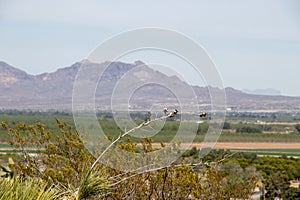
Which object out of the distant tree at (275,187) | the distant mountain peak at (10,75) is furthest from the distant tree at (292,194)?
the distant mountain peak at (10,75)

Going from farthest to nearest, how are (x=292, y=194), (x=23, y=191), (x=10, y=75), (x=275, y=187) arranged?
(x=10, y=75)
(x=275, y=187)
(x=292, y=194)
(x=23, y=191)

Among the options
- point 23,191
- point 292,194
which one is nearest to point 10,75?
point 292,194

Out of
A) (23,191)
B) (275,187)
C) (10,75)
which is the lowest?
(275,187)

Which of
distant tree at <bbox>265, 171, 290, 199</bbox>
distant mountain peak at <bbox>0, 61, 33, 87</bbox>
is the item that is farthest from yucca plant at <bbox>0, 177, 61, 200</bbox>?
distant mountain peak at <bbox>0, 61, 33, 87</bbox>

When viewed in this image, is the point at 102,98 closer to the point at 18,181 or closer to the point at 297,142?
the point at 18,181

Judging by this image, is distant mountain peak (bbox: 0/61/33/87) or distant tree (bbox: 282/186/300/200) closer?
distant tree (bbox: 282/186/300/200)

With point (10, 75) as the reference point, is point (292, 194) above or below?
below

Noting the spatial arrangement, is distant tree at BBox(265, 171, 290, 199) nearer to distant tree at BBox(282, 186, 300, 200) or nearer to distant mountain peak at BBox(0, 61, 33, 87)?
distant tree at BBox(282, 186, 300, 200)

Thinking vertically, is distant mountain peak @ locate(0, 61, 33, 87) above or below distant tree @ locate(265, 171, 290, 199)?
above

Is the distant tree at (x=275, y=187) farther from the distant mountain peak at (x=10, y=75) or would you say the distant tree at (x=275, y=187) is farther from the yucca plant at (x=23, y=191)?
the distant mountain peak at (x=10, y=75)

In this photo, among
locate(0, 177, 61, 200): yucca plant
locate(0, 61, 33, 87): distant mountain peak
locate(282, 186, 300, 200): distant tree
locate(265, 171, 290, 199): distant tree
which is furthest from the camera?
locate(0, 61, 33, 87): distant mountain peak

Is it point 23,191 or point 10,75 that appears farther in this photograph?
point 10,75

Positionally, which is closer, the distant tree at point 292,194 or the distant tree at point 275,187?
the distant tree at point 292,194

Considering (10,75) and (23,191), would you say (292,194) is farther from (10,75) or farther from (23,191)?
(10,75)
